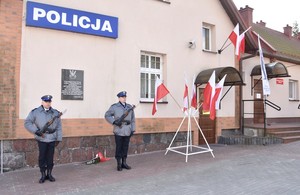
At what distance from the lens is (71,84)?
8.99 m

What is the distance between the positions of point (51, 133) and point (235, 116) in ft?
28.1

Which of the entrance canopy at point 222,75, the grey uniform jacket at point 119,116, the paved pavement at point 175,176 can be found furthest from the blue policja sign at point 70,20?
the paved pavement at point 175,176

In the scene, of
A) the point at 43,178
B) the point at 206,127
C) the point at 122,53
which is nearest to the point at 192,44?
the point at 122,53

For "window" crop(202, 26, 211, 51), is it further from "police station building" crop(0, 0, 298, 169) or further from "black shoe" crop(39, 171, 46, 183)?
"black shoe" crop(39, 171, 46, 183)

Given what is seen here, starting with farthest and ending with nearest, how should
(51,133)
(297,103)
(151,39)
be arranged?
(297,103) < (151,39) < (51,133)

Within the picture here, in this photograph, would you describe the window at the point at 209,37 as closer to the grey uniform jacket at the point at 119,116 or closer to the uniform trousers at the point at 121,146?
the grey uniform jacket at the point at 119,116

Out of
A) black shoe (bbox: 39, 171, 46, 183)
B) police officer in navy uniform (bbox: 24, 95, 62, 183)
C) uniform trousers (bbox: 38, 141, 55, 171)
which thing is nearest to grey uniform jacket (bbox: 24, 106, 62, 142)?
police officer in navy uniform (bbox: 24, 95, 62, 183)

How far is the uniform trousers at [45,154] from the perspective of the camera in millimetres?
6758

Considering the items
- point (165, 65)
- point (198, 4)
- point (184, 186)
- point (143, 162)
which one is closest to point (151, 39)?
point (165, 65)

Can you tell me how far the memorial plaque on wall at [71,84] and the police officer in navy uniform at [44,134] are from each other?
6.68 ft

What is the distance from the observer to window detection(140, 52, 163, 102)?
10758 mm

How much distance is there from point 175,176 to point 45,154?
2.77 meters

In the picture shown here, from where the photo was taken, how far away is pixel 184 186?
20.9 feet

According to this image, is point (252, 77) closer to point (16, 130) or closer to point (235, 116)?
point (235, 116)
